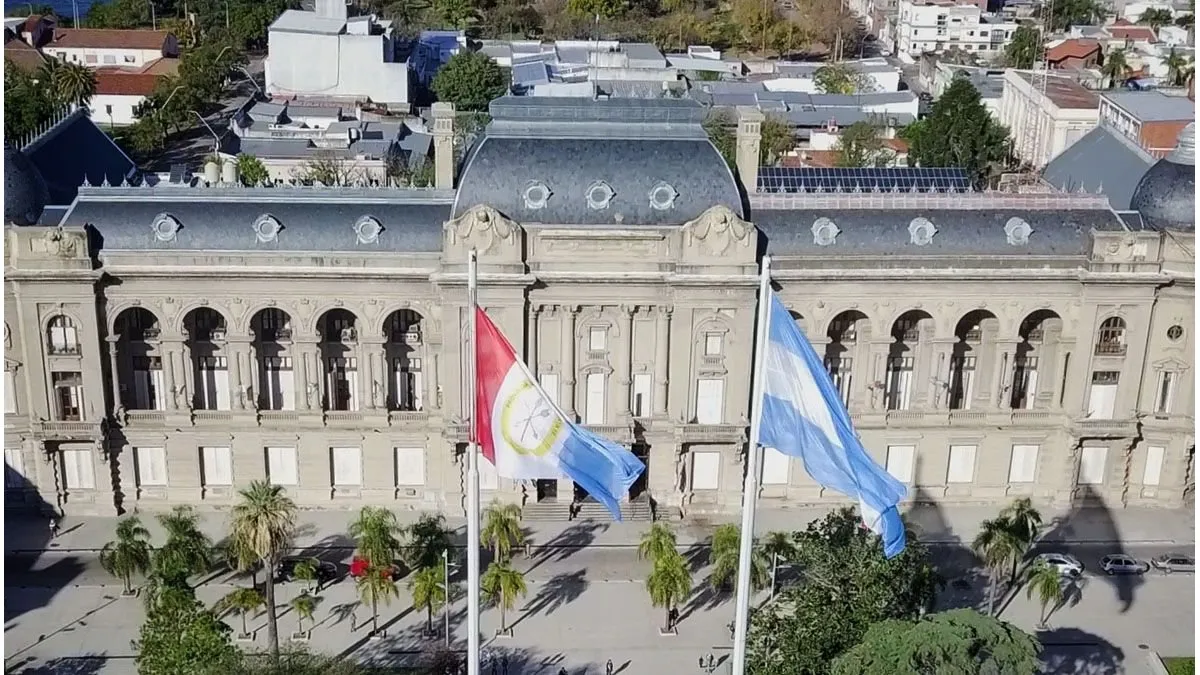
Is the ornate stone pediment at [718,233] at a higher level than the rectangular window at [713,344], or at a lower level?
higher

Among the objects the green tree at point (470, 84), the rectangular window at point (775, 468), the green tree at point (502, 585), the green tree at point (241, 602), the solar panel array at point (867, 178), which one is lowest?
the green tree at point (241, 602)

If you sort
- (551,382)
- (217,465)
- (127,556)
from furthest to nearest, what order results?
(217,465) < (551,382) < (127,556)

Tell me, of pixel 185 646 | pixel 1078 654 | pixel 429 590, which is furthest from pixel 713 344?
pixel 185 646

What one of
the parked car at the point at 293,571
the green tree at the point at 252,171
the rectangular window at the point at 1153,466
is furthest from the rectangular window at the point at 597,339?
the green tree at the point at 252,171

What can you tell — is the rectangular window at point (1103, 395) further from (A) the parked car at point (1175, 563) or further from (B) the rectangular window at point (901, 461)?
(B) the rectangular window at point (901, 461)

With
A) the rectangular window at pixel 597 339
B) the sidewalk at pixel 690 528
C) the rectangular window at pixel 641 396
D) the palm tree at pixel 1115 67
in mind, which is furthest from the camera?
the palm tree at pixel 1115 67

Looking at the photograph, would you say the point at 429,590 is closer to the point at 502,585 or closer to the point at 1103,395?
the point at 502,585
